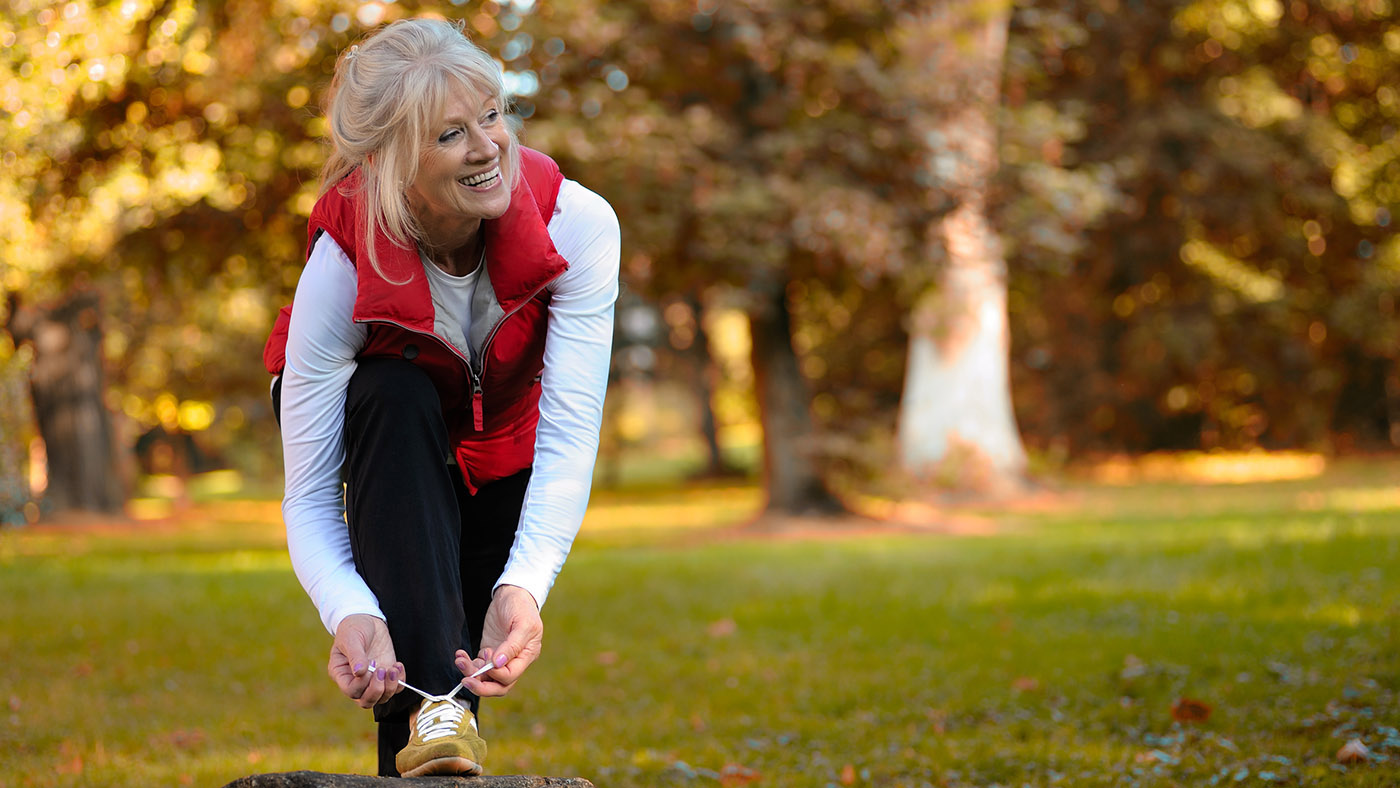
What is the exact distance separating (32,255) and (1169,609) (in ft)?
41.8

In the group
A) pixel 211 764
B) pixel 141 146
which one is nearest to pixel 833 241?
pixel 141 146

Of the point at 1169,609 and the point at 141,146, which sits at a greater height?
the point at 141,146

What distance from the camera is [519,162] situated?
2551 mm

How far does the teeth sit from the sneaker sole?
1.06m

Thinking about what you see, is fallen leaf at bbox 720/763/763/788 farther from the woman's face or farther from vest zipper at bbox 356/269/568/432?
the woman's face

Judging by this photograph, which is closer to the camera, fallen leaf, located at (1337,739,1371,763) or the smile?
the smile

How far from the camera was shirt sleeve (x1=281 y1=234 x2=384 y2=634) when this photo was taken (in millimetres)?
2459

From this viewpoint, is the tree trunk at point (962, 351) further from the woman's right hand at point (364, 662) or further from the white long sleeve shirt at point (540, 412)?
the woman's right hand at point (364, 662)

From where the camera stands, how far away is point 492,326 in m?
2.59

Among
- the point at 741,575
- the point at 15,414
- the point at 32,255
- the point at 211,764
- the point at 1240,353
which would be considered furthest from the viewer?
the point at 1240,353

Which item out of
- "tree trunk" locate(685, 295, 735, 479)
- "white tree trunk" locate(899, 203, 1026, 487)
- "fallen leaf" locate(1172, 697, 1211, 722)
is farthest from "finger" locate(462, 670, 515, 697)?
"tree trunk" locate(685, 295, 735, 479)

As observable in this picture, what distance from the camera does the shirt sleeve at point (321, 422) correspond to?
246cm

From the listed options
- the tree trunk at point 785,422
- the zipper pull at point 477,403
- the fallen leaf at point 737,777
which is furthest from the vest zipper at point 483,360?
the tree trunk at point 785,422

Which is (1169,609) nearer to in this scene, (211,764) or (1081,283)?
(211,764)
